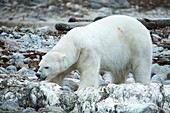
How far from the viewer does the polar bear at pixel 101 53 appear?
26.0 ft

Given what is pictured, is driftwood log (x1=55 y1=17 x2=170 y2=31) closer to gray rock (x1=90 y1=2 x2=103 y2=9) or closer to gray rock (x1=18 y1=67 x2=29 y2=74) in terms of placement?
gray rock (x1=18 y1=67 x2=29 y2=74)

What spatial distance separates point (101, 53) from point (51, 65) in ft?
3.10

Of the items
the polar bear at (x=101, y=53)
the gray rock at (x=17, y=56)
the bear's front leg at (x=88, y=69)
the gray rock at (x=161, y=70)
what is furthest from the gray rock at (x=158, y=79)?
the gray rock at (x=17, y=56)

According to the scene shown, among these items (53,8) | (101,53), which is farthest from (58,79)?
(53,8)

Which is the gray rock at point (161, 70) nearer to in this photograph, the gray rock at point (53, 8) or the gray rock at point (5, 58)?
the gray rock at point (5, 58)

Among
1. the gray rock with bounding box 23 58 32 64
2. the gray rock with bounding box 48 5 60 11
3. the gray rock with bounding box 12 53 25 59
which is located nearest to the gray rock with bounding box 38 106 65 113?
the gray rock with bounding box 23 58 32 64

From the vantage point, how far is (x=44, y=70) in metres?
7.81

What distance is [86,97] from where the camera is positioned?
719cm

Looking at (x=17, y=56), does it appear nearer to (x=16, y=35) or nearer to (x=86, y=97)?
(x=16, y=35)

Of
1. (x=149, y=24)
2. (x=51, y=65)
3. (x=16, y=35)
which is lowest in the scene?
(x=149, y=24)

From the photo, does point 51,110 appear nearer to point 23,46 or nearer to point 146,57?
point 146,57

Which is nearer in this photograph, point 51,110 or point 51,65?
point 51,110

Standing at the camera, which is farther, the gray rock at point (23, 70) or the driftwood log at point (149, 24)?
the driftwood log at point (149, 24)

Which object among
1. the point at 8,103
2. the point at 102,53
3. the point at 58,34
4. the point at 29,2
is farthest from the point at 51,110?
the point at 29,2
